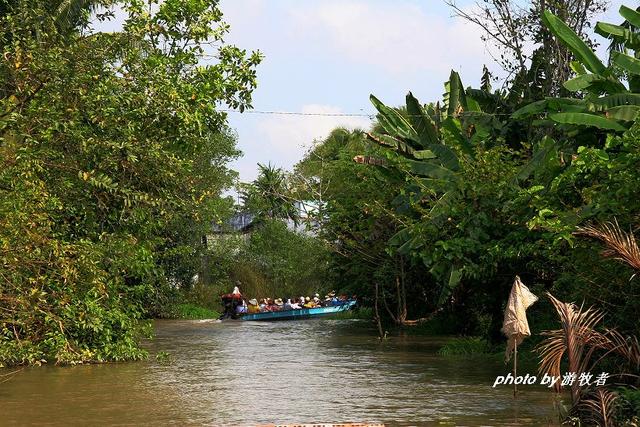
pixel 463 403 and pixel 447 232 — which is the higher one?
pixel 447 232

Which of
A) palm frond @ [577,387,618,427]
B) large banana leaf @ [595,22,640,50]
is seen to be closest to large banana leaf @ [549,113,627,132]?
large banana leaf @ [595,22,640,50]

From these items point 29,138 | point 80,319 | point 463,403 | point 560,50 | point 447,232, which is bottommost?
point 463,403

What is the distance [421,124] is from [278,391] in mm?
8713

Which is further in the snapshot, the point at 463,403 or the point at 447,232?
the point at 447,232

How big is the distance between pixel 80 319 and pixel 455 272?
282 inches

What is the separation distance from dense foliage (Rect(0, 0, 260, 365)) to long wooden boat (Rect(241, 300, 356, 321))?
710 inches

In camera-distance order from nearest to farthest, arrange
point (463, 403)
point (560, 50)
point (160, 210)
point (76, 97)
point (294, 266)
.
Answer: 1. point (463, 403)
2. point (76, 97)
3. point (160, 210)
4. point (560, 50)
5. point (294, 266)

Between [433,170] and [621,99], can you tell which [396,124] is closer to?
[433,170]

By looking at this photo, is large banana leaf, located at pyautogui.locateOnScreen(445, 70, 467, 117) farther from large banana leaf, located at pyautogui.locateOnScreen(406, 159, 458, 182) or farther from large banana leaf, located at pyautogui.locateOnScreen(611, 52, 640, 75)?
large banana leaf, located at pyautogui.locateOnScreen(611, 52, 640, 75)

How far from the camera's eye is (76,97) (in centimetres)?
1563

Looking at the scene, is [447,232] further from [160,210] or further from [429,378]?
[160,210]

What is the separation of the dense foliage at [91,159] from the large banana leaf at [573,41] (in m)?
5.56

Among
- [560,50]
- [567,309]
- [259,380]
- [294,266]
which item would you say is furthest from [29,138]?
[294,266]

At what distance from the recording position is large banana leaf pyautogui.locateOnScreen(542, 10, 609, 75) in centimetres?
1596
